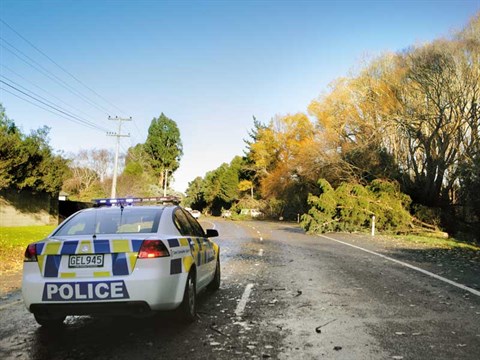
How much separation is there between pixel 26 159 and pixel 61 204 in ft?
27.1

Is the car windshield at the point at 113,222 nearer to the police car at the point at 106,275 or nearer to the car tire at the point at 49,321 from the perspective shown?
the police car at the point at 106,275

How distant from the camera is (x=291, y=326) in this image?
5.55 m

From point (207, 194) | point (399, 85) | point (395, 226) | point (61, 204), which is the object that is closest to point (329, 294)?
point (395, 226)

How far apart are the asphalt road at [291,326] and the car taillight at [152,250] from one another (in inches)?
34.4

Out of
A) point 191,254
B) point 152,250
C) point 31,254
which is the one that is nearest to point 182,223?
point 191,254

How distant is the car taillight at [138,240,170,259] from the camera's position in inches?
199

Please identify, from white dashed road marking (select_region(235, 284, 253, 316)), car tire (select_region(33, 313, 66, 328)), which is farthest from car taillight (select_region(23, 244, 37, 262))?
white dashed road marking (select_region(235, 284, 253, 316))

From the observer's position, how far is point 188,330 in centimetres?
539

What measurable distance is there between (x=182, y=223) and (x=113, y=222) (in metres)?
1.03

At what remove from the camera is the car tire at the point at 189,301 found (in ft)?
17.9

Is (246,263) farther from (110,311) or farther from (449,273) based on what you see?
(110,311)

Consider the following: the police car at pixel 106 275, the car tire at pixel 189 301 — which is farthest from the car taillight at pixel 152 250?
the car tire at pixel 189 301

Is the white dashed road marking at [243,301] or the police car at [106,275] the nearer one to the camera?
the police car at [106,275]

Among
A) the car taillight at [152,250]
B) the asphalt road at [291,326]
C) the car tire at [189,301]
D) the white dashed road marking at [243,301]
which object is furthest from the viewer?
the white dashed road marking at [243,301]
